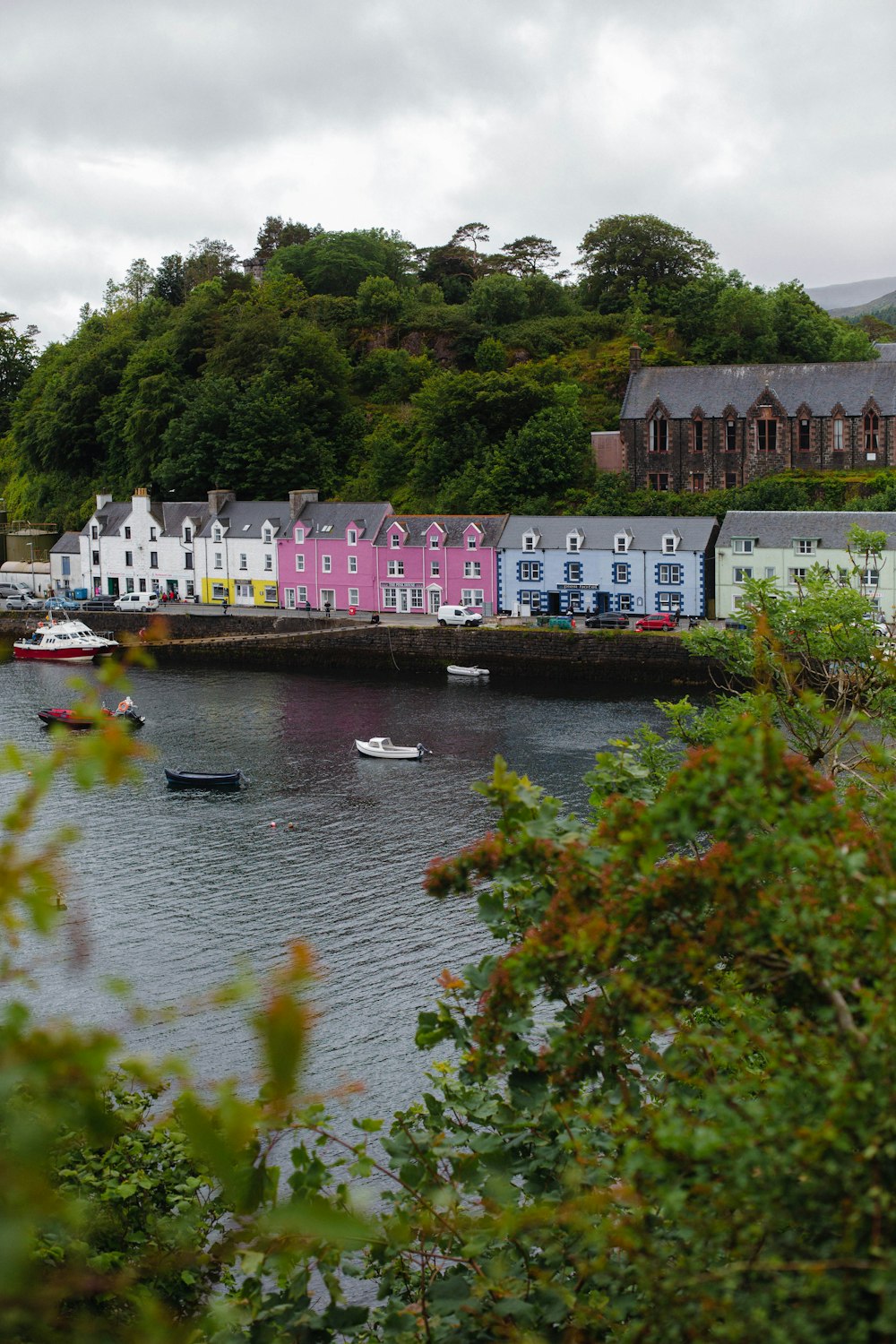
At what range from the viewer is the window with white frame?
177ft

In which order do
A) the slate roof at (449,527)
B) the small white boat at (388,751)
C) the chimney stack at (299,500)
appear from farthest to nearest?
the chimney stack at (299,500), the slate roof at (449,527), the small white boat at (388,751)

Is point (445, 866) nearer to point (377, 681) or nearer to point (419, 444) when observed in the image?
point (377, 681)

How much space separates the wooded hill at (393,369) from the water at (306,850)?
21.1 m

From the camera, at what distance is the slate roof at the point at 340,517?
2413 inches

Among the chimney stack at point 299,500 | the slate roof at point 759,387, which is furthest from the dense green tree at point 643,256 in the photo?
the chimney stack at point 299,500

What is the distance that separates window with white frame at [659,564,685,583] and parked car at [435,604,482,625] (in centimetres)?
808

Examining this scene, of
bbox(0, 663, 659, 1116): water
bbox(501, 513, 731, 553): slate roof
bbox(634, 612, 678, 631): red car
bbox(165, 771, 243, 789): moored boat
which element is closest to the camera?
bbox(0, 663, 659, 1116): water

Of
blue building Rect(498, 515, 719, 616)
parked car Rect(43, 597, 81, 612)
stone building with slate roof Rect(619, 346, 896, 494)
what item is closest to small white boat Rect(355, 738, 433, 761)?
blue building Rect(498, 515, 719, 616)

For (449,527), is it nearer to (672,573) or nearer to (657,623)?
(672,573)

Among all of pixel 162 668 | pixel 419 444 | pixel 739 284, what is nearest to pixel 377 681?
pixel 162 668

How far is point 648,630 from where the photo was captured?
50844 millimetres

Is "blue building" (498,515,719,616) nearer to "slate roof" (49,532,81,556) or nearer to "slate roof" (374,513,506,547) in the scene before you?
"slate roof" (374,513,506,547)

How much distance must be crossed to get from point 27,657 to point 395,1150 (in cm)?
5473

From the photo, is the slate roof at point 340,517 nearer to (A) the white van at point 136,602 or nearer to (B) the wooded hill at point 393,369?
(B) the wooded hill at point 393,369
